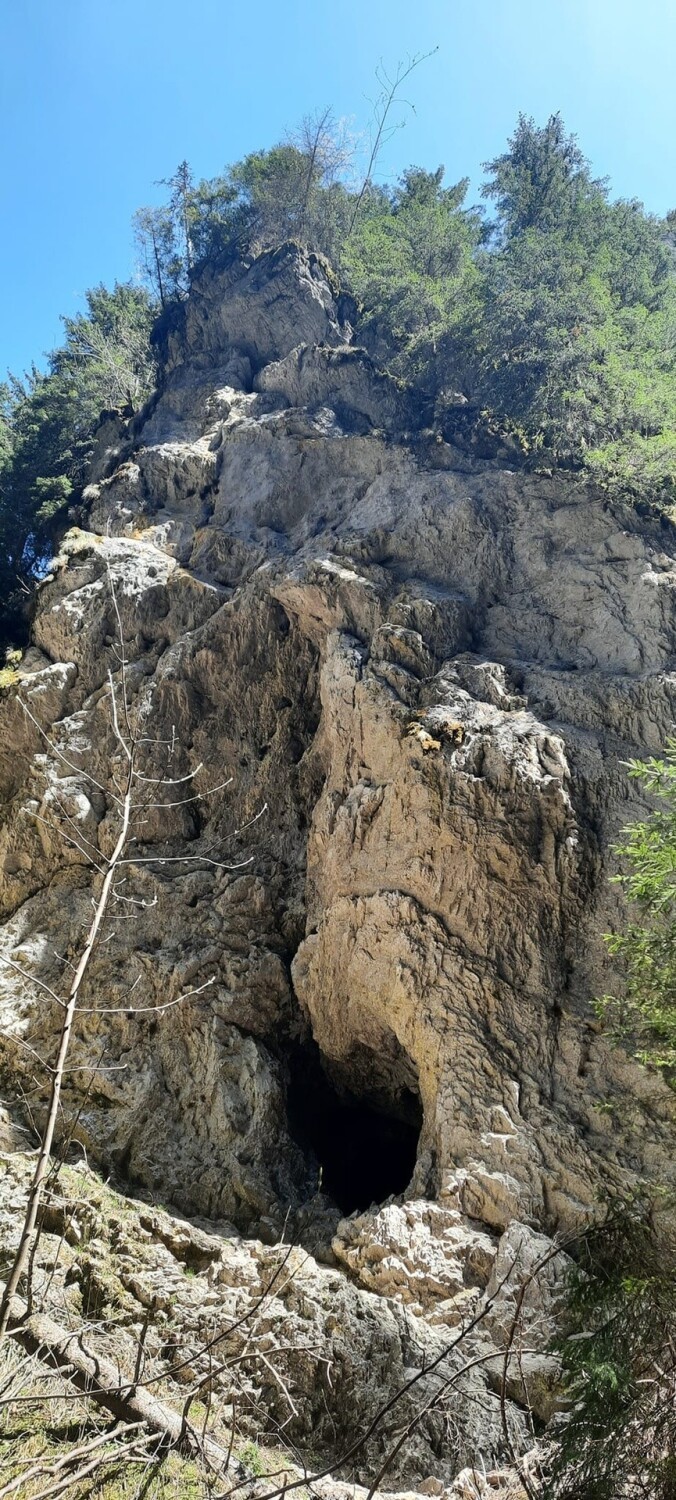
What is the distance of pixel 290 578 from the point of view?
1348 cm

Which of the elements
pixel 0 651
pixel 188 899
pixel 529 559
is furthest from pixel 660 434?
pixel 0 651

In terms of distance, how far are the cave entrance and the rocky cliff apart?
55mm

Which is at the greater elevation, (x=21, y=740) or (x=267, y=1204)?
(x=21, y=740)

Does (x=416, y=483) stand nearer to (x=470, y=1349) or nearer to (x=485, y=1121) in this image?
(x=485, y=1121)

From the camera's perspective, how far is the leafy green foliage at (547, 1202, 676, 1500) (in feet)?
17.7

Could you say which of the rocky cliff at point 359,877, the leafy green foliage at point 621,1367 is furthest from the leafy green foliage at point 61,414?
the leafy green foliage at point 621,1367

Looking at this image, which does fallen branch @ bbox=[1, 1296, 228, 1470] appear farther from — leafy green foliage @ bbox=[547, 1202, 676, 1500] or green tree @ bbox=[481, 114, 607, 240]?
green tree @ bbox=[481, 114, 607, 240]

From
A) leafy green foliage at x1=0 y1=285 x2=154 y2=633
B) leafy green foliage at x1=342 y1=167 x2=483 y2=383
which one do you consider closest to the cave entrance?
leafy green foliage at x1=0 y1=285 x2=154 y2=633

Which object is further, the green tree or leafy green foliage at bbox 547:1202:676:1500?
the green tree

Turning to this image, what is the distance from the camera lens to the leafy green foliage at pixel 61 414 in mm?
19250

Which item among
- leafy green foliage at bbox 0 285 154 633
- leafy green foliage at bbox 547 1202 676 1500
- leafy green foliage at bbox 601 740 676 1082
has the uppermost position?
leafy green foliage at bbox 0 285 154 633

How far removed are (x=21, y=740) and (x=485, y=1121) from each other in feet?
29.5

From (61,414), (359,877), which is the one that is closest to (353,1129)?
(359,877)

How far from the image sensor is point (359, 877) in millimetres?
10812
